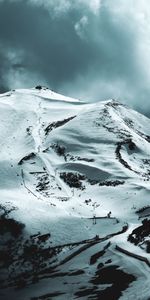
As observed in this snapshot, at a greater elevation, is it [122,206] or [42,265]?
[122,206]

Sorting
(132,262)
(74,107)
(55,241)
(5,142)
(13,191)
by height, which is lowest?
(132,262)

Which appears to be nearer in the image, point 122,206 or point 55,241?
point 55,241

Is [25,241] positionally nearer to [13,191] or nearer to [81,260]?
[81,260]

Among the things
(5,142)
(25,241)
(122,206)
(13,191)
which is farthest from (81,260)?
(5,142)

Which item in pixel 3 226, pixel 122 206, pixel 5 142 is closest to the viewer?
pixel 3 226

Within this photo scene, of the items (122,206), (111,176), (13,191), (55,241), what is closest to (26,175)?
(13,191)

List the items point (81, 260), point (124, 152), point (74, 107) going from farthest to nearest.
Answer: point (74, 107) → point (124, 152) → point (81, 260)

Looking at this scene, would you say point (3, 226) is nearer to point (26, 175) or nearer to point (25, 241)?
point (25, 241)
